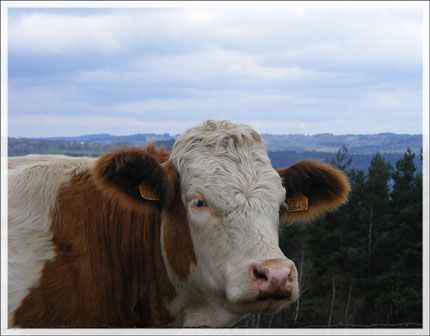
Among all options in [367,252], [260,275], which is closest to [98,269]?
[260,275]

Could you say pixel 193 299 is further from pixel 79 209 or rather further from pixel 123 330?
pixel 79 209

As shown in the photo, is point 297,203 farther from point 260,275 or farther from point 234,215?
point 260,275

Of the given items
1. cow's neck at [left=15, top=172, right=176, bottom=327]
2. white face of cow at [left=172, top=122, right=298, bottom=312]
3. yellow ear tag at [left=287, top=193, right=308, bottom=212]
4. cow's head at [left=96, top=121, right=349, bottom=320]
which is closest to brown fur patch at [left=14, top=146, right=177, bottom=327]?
cow's neck at [left=15, top=172, right=176, bottom=327]

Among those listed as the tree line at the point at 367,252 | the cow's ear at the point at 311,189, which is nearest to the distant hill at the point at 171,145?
the cow's ear at the point at 311,189

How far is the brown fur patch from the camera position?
4.14 m

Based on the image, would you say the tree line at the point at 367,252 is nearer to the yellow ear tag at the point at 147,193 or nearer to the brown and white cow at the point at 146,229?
the brown and white cow at the point at 146,229

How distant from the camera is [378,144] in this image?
33.7 feet

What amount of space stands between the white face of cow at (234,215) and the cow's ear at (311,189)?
454 millimetres

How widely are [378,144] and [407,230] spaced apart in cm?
1590

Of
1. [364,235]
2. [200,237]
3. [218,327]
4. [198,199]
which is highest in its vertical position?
[198,199]

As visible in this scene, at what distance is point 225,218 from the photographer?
3787mm

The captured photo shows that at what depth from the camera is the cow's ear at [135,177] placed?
13.6ft

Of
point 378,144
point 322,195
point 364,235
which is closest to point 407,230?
point 364,235

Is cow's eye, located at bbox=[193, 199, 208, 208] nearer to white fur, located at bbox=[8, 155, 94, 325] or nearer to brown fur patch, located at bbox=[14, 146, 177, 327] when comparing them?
brown fur patch, located at bbox=[14, 146, 177, 327]
